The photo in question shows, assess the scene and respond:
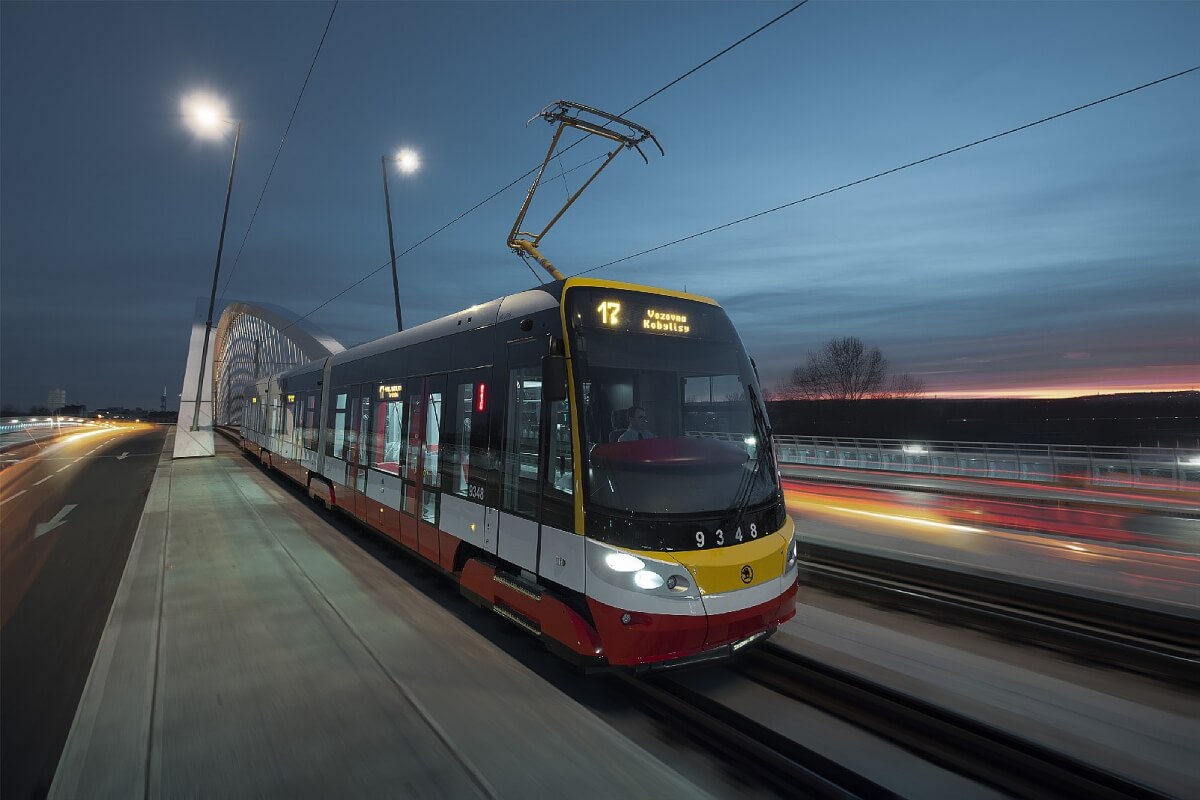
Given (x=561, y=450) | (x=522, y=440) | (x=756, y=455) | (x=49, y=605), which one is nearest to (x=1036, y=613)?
(x=756, y=455)

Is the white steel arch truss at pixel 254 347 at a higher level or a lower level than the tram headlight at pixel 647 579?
higher

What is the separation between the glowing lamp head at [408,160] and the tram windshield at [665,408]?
1580 cm

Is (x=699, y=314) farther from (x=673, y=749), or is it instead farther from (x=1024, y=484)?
(x=1024, y=484)

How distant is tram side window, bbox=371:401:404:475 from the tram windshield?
415cm

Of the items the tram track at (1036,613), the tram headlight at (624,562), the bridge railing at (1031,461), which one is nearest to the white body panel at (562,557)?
the tram headlight at (624,562)

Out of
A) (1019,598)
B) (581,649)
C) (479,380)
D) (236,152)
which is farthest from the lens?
(236,152)

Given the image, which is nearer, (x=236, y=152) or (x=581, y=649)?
(x=581, y=649)

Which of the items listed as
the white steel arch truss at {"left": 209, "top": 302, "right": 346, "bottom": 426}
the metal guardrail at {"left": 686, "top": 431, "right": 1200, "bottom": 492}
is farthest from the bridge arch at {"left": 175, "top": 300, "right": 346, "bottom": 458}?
the metal guardrail at {"left": 686, "top": 431, "right": 1200, "bottom": 492}

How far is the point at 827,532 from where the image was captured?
10469 millimetres

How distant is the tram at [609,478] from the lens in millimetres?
4027

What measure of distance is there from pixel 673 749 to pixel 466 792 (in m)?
1.42

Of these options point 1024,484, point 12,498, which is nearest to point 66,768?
point 12,498

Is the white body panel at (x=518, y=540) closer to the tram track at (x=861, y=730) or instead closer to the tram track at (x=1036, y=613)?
the tram track at (x=861, y=730)

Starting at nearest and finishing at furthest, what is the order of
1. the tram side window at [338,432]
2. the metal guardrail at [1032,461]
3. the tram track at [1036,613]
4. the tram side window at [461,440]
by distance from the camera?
1. the tram track at [1036,613]
2. the tram side window at [461,440]
3. the tram side window at [338,432]
4. the metal guardrail at [1032,461]
